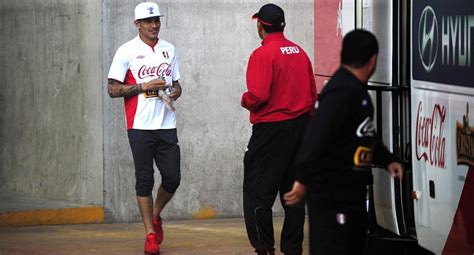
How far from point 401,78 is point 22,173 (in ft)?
16.4

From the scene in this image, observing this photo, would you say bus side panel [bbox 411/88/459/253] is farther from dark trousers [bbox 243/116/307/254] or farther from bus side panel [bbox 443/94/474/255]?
dark trousers [bbox 243/116/307/254]

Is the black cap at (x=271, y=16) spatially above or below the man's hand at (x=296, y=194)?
above

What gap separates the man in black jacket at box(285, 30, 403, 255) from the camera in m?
5.96

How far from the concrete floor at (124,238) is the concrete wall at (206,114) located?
23cm

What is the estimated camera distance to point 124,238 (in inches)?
415

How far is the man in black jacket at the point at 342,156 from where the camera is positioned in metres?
5.96

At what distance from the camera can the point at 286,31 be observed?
1162cm

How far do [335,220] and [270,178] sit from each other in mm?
2633

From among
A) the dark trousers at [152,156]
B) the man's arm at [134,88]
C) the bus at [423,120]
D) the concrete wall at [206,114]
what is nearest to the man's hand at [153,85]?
the man's arm at [134,88]

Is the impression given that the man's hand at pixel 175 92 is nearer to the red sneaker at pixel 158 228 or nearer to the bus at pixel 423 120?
the red sneaker at pixel 158 228

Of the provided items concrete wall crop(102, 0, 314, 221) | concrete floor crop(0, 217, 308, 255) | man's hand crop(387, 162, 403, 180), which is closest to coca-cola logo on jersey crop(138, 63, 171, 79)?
concrete floor crop(0, 217, 308, 255)

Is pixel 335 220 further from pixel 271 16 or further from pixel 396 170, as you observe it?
pixel 271 16

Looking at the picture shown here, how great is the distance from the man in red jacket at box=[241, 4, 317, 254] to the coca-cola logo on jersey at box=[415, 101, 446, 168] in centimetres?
109

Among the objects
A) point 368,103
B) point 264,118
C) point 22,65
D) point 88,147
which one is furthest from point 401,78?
point 22,65
